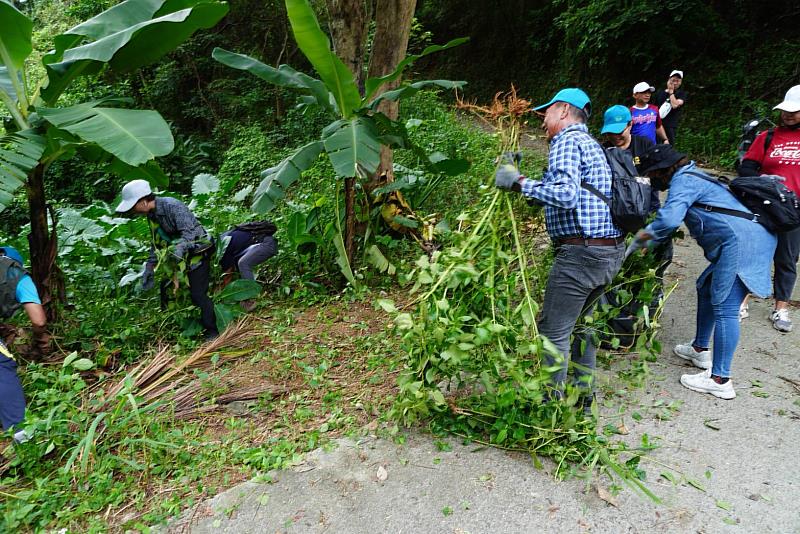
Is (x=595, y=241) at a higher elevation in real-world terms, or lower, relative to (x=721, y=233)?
higher

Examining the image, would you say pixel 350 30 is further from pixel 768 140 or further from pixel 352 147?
pixel 768 140

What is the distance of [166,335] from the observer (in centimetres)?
469

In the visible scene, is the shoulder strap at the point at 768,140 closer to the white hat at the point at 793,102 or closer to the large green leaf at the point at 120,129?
the white hat at the point at 793,102

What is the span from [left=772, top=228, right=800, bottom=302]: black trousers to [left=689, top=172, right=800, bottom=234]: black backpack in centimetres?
74

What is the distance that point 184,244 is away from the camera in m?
4.50

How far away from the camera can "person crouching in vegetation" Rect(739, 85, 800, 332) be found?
399 cm

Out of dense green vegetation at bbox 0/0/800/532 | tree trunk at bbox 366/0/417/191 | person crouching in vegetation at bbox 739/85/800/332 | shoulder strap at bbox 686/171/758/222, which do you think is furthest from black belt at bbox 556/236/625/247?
tree trunk at bbox 366/0/417/191

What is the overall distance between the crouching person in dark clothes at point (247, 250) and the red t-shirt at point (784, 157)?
4.37 meters

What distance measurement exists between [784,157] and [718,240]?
1.18m

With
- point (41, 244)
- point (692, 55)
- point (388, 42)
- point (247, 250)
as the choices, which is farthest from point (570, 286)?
point (692, 55)

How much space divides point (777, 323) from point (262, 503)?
4.32 m

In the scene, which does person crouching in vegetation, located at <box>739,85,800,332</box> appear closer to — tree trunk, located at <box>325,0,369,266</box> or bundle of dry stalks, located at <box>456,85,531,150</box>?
bundle of dry stalks, located at <box>456,85,531,150</box>

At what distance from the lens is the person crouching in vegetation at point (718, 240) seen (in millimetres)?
3428

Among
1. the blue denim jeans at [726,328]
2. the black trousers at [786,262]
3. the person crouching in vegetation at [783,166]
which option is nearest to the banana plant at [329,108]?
the person crouching in vegetation at [783,166]
